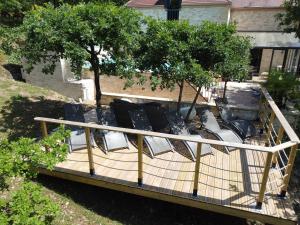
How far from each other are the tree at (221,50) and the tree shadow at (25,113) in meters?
5.49

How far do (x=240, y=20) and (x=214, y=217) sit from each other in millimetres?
19195

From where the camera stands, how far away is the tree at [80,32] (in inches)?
287

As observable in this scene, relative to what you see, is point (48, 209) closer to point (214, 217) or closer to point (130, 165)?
point (130, 165)

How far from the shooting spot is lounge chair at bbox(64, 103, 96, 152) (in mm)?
7582

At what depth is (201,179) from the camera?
645cm

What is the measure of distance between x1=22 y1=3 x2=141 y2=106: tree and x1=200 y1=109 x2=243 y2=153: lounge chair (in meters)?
3.02

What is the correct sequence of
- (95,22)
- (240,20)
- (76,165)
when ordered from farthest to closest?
(240,20) < (95,22) < (76,165)

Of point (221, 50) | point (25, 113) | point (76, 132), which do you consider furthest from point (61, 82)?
point (221, 50)

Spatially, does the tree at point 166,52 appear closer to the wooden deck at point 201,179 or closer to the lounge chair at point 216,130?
the lounge chair at point 216,130

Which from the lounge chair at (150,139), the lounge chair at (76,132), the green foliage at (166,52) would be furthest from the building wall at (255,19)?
the lounge chair at (76,132)

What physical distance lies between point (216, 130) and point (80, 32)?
4986 mm

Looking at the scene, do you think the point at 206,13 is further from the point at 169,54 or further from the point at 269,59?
the point at 169,54

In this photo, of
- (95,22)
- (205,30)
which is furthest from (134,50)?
(205,30)

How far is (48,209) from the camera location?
3766 millimetres
